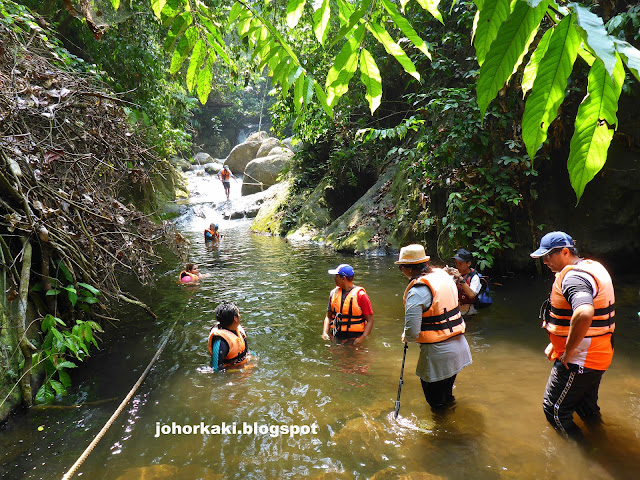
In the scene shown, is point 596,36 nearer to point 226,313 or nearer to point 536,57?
point 536,57

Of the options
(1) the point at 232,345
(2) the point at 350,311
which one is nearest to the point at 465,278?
(2) the point at 350,311

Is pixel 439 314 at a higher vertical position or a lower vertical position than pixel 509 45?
lower

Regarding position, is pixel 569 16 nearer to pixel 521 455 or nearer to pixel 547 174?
pixel 521 455

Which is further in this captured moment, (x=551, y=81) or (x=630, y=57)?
(x=551, y=81)

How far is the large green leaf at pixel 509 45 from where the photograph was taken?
904mm

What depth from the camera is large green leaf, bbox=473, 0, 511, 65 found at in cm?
97

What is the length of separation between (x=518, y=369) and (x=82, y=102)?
263 inches

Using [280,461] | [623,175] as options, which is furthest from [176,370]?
[623,175]

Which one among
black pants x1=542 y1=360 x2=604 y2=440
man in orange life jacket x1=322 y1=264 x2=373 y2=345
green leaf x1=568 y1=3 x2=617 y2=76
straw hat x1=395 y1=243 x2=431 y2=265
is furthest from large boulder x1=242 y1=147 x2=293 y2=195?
green leaf x1=568 y1=3 x2=617 y2=76

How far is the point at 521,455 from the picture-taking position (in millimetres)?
3449

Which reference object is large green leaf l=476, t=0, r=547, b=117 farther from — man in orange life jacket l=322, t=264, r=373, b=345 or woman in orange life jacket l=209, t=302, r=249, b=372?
man in orange life jacket l=322, t=264, r=373, b=345

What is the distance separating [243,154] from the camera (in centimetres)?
3634

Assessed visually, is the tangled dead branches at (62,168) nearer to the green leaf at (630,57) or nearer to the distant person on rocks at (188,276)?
the distant person on rocks at (188,276)

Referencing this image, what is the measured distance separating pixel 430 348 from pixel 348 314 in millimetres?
2357
